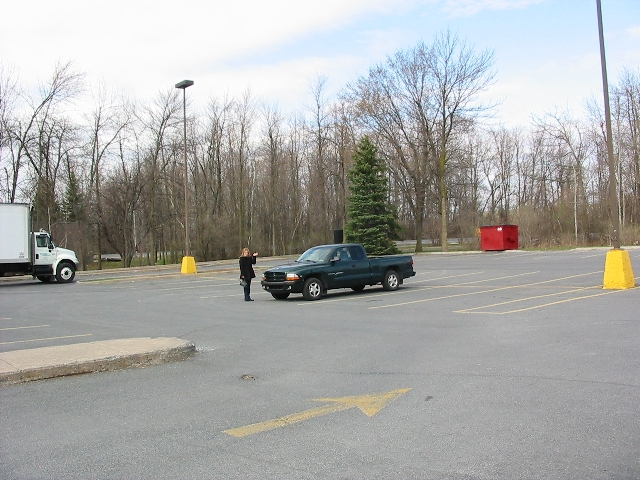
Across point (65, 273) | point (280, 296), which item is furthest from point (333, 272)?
point (65, 273)

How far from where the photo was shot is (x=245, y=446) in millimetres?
5258

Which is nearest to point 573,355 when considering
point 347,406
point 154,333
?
point 347,406

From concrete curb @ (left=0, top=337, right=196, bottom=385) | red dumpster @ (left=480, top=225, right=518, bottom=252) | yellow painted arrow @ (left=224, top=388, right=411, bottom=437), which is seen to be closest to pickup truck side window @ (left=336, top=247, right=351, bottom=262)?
concrete curb @ (left=0, top=337, right=196, bottom=385)

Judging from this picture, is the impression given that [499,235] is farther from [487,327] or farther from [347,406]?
[347,406]

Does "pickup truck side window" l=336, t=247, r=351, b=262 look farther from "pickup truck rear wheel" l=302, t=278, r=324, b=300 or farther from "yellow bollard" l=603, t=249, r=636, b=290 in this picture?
"yellow bollard" l=603, t=249, r=636, b=290

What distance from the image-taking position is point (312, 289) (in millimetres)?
18594

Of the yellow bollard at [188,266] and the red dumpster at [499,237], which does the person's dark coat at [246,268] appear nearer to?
the yellow bollard at [188,266]

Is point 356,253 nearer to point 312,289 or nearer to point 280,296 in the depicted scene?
point 312,289

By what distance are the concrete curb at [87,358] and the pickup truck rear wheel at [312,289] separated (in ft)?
27.7

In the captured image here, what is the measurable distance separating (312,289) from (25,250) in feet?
56.0

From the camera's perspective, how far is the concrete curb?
8016mm

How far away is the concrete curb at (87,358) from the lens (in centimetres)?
802

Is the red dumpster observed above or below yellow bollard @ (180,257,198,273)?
above

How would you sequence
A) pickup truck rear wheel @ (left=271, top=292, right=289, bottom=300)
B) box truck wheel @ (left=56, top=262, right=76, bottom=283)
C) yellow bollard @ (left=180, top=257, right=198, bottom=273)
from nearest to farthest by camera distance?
1. pickup truck rear wheel @ (left=271, top=292, right=289, bottom=300)
2. box truck wheel @ (left=56, top=262, right=76, bottom=283)
3. yellow bollard @ (left=180, top=257, right=198, bottom=273)
